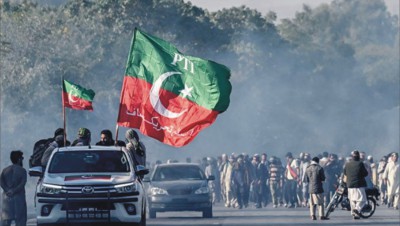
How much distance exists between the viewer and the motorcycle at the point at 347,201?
3566cm

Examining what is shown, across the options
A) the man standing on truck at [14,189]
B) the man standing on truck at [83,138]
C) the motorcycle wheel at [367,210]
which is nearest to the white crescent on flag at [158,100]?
the man standing on truck at [83,138]

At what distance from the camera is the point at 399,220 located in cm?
3406

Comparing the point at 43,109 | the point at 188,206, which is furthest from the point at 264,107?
the point at 188,206

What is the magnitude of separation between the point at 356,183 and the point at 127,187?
13.6 metres

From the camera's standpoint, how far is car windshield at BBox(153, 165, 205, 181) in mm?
37531

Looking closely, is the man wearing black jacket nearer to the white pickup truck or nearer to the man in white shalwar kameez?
the man in white shalwar kameez

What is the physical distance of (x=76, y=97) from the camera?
27.3 meters

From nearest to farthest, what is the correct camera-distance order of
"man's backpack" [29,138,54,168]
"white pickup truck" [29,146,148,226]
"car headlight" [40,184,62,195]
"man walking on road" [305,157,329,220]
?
"white pickup truck" [29,146,148,226]
"car headlight" [40,184,62,195]
"man's backpack" [29,138,54,168]
"man walking on road" [305,157,329,220]

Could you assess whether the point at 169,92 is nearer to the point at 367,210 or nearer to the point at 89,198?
the point at 89,198

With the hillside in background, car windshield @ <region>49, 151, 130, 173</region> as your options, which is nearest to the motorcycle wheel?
car windshield @ <region>49, 151, 130, 173</region>

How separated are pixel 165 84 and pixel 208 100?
0.76 metres

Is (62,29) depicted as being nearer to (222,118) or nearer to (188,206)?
(188,206)

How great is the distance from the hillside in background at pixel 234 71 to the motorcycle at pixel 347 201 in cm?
1824

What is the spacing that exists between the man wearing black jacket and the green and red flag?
9.85 meters
